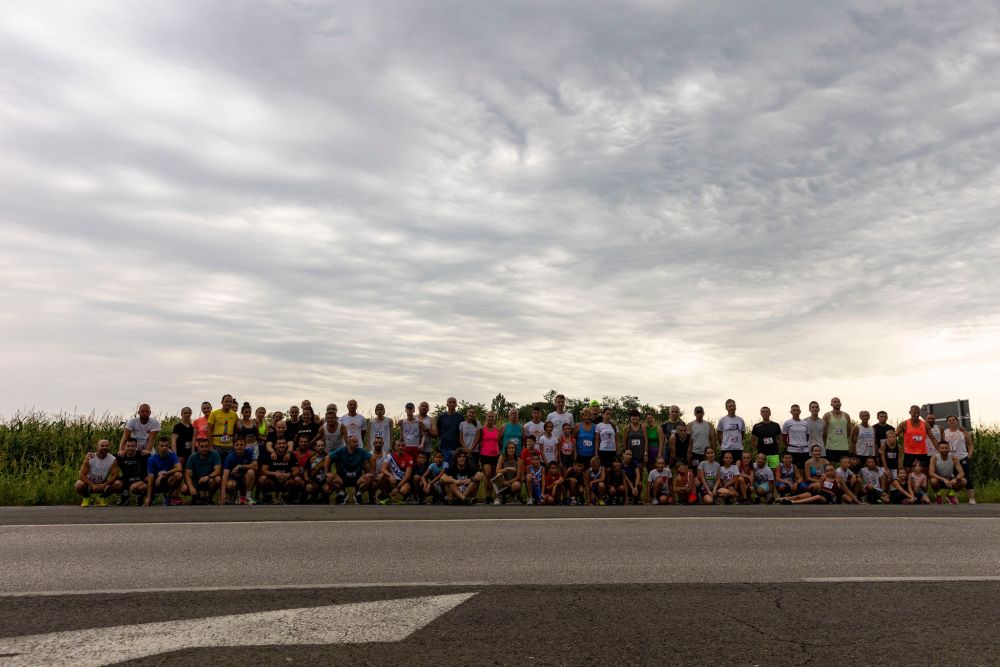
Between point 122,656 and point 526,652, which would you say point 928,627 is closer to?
point 526,652

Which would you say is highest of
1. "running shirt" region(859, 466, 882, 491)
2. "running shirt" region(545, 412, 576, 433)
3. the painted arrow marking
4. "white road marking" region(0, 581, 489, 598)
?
"running shirt" region(545, 412, 576, 433)

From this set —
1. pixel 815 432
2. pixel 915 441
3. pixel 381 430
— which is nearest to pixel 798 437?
pixel 815 432

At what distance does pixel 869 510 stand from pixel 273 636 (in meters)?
11.2

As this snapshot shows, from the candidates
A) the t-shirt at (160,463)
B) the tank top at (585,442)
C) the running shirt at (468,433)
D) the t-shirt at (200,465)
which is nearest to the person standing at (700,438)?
the tank top at (585,442)

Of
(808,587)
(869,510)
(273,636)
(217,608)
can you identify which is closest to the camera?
(273,636)

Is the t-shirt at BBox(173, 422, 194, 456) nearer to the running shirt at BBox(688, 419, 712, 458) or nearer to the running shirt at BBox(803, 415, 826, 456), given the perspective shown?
the running shirt at BBox(688, 419, 712, 458)

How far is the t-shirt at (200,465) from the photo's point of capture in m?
15.0

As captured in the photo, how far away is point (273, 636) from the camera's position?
196 inches

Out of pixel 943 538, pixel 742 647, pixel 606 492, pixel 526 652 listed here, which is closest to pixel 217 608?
pixel 526 652

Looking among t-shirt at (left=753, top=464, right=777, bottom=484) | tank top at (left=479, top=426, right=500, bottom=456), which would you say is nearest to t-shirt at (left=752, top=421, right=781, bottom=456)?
t-shirt at (left=753, top=464, right=777, bottom=484)

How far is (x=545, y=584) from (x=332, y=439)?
10.1 meters

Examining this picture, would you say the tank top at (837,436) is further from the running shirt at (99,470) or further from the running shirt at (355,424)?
the running shirt at (99,470)

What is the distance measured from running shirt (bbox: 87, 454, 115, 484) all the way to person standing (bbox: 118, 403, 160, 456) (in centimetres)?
67

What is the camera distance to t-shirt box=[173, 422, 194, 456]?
15.7 metres
